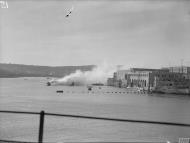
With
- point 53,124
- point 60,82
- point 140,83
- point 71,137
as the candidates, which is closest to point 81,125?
point 53,124

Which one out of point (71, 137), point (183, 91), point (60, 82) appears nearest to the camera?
point (71, 137)

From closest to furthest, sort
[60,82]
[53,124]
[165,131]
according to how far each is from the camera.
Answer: [165,131], [53,124], [60,82]

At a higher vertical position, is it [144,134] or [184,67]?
[184,67]

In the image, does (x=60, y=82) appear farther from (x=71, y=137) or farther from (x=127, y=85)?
(x=71, y=137)

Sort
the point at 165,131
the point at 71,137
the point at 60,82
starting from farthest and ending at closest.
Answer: the point at 60,82 < the point at 165,131 < the point at 71,137

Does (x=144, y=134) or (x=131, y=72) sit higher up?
(x=131, y=72)

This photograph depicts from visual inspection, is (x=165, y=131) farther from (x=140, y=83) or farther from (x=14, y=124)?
(x=140, y=83)

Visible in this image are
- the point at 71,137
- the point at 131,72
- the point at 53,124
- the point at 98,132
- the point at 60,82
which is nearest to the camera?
the point at 71,137

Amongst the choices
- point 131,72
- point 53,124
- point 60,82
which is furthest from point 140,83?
point 53,124

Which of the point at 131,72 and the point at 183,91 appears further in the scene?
the point at 131,72
